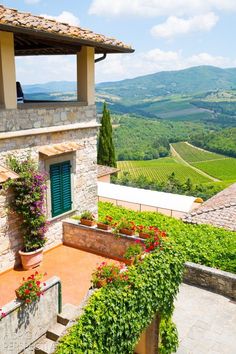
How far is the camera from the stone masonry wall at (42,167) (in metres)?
Result: 8.30

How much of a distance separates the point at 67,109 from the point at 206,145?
12970cm

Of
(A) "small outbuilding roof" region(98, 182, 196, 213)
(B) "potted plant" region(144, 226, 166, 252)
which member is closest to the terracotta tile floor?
(B) "potted plant" region(144, 226, 166, 252)

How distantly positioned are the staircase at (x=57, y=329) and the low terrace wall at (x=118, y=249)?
9.10 feet

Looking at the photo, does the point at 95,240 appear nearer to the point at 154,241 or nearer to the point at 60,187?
the point at 60,187

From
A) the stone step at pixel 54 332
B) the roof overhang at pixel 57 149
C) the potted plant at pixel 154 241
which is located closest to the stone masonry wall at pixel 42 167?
the roof overhang at pixel 57 149

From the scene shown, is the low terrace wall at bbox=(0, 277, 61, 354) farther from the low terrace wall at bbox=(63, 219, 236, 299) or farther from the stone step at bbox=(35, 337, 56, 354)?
the low terrace wall at bbox=(63, 219, 236, 299)

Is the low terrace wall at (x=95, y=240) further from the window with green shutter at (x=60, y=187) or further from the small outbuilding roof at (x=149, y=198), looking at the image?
the small outbuilding roof at (x=149, y=198)

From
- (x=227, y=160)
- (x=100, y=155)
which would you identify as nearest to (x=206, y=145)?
(x=227, y=160)

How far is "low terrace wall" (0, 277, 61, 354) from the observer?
550 centimetres

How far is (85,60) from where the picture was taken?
986cm

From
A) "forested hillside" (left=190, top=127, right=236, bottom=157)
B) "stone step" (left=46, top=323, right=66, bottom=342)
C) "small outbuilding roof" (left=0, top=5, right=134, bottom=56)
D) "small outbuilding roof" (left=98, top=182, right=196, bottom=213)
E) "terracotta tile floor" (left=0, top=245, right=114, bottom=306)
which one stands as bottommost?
"forested hillside" (left=190, top=127, right=236, bottom=157)

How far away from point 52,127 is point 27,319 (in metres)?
5.05

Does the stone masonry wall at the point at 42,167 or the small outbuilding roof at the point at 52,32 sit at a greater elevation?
the small outbuilding roof at the point at 52,32

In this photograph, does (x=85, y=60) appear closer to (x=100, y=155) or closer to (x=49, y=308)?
(x=49, y=308)
